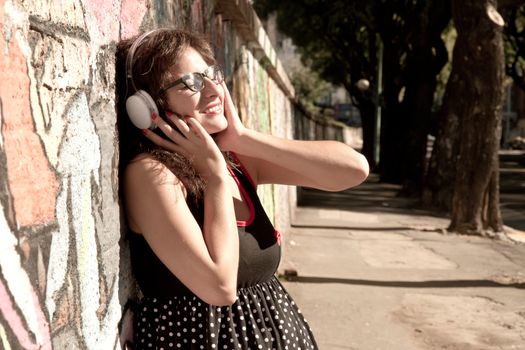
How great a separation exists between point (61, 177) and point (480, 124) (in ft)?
32.6

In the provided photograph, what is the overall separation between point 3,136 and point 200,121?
2.83 feet

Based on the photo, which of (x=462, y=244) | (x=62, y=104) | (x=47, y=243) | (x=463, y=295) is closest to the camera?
(x=47, y=243)

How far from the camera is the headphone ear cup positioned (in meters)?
2.05

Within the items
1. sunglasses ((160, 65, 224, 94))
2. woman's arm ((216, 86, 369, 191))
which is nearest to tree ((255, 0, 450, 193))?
woman's arm ((216, 86, 369, 191))

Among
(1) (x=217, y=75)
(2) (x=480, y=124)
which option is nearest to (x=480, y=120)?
(2) (x=480, y=124)

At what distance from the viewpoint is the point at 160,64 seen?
6.94 ft

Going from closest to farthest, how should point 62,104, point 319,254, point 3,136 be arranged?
point 3,136, point 62,104, point 319,254

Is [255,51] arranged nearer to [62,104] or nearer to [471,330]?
[471,330]

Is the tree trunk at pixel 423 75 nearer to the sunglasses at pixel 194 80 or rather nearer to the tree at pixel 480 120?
the tree at pixel 480 120

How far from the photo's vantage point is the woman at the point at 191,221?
75.8 inches

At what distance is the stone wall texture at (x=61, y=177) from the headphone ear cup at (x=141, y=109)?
7cm

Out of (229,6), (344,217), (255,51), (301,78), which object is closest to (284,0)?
(344,217)

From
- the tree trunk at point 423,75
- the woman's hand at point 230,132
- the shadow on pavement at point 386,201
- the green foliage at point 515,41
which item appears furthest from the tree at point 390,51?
the woman's hand at point 230,132

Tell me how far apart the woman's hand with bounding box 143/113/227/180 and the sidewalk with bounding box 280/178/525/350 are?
3.31 metres
